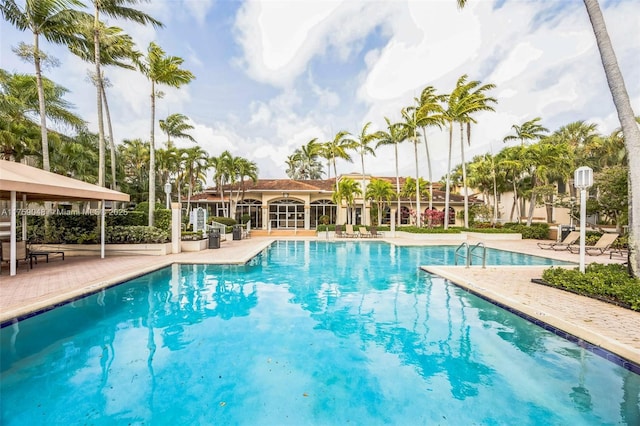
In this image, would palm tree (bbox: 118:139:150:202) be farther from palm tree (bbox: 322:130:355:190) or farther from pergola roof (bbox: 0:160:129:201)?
pergola roof (bbox: 0:160:129:201)

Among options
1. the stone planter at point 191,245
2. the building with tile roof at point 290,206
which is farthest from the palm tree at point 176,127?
the stone planter at point 191,245

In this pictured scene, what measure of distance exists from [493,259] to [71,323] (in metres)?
16.2

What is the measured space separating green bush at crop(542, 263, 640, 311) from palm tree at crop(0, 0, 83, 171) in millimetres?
19411

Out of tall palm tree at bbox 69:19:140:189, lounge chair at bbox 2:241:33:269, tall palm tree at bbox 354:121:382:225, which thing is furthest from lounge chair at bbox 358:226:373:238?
lounge chair at bbox 2:241:33:269

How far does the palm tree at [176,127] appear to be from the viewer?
1198 inches

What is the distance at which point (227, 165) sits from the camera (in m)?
26.2

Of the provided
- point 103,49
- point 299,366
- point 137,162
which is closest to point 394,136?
point 103,49

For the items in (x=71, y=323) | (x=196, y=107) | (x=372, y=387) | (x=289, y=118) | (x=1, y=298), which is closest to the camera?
(x=372, y=387)

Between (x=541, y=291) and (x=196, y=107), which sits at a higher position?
(x=196, y=107)

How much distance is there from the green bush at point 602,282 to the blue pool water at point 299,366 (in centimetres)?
222

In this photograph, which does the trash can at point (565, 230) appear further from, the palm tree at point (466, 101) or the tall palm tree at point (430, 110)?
the tall palm tree at point (430, 110)

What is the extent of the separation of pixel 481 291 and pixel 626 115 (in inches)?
202

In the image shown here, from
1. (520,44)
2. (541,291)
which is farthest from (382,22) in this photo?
(541,291)

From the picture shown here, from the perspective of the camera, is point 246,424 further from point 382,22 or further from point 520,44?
point 382,22
